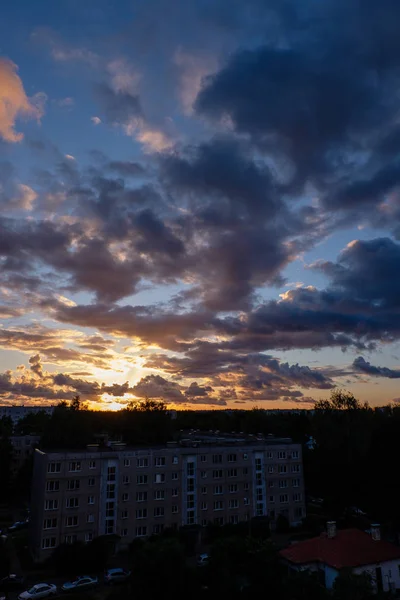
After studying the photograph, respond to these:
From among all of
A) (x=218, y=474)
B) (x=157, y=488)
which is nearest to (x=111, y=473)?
(x=157, y=488)

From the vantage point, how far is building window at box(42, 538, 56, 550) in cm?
5782

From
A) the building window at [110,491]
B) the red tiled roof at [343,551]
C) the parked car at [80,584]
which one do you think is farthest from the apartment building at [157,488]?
the red tiled roof at [343,551]

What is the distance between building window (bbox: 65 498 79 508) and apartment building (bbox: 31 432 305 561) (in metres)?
0.13

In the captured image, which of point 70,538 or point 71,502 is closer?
point 70,538

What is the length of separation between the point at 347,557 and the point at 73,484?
36.8m

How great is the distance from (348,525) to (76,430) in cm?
7089

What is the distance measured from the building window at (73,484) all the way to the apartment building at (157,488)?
13 centimetres

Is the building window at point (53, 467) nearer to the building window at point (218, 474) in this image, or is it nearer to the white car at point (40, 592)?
the white car at point (40, 592)

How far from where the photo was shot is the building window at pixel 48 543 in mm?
57822

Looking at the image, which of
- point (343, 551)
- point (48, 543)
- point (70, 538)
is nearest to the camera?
point (343, 551)

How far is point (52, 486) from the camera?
197 ft

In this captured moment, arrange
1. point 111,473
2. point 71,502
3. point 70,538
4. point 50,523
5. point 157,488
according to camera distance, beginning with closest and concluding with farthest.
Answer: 1. point 50,523
2. point 70,538
3. point 71,502
4. point 111,473
5. point 157,488

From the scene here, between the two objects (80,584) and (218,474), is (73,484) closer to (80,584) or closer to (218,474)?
(80,584)

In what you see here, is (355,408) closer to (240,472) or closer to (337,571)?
(240,472)
